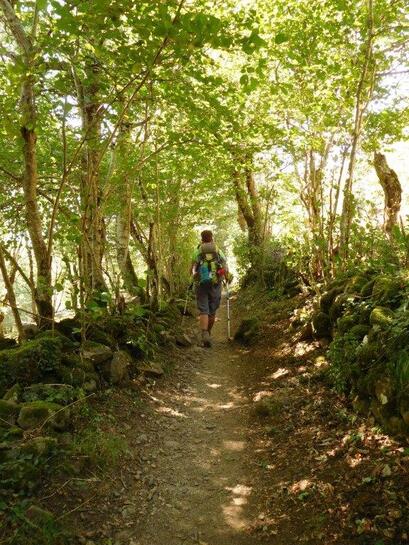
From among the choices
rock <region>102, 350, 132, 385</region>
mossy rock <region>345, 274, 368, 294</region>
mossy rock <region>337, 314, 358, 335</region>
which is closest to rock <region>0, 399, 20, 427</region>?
rock <region>102, 350, 132, 385</region>

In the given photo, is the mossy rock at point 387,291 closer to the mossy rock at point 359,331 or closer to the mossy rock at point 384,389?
the mossy rock at point 359,331

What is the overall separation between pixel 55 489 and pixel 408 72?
9359 mm

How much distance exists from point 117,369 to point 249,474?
2.44 meters

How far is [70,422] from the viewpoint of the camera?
4523mm

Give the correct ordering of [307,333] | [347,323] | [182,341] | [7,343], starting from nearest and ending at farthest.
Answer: [347,323] < [7,343] < [307,333] < [182,341]

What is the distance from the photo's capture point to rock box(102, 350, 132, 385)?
19.3 ft

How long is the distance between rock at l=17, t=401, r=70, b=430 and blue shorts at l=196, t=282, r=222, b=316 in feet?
18.0

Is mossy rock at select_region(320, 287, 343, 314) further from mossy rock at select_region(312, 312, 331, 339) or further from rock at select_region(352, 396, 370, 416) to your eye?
rock at select_region(352, 396, 370, 416)

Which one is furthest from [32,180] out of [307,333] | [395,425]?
[395,425]

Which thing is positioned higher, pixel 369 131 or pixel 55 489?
pixel 369 131

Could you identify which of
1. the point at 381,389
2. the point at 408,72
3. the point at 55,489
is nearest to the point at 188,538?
the point at 55,489

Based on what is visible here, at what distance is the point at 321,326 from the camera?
6.98m

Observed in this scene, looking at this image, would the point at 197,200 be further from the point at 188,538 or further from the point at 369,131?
the point at 188,538

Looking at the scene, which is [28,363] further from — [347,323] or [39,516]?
[347,323]
